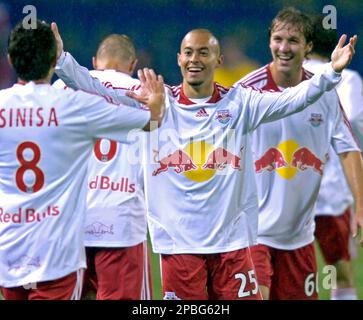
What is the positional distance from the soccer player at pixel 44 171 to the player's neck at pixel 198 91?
40.6 inches

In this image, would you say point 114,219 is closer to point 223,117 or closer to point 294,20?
point 223,117

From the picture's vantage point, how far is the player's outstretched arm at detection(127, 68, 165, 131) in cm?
609

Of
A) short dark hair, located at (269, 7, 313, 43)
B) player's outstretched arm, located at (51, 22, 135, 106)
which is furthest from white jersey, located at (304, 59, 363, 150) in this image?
player's outstretched arm, located at (51, 22, 135, 106)

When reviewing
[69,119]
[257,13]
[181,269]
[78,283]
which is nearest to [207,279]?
[181,269]

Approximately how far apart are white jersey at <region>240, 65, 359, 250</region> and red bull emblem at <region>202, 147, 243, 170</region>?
708 mm

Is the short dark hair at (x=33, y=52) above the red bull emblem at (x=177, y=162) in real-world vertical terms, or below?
above

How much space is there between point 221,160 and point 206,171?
4.6 inches

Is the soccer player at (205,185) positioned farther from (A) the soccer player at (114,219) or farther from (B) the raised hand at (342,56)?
(A) the soccer player at (114,219)

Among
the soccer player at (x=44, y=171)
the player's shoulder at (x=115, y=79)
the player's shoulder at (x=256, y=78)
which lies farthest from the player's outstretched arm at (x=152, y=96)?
the player's shoulder at (x=256, y=78)

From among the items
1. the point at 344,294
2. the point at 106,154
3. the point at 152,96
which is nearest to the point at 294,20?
the point at 106,154

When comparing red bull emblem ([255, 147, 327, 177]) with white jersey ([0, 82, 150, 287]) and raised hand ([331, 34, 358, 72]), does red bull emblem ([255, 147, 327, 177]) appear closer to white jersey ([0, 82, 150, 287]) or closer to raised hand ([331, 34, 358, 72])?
raised hand ([331, 34, 358, 72])

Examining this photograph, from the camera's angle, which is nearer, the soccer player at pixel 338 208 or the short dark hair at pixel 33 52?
the short dark hair at pixel 33 52

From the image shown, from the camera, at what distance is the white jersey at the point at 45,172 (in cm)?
591

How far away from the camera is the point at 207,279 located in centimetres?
699
